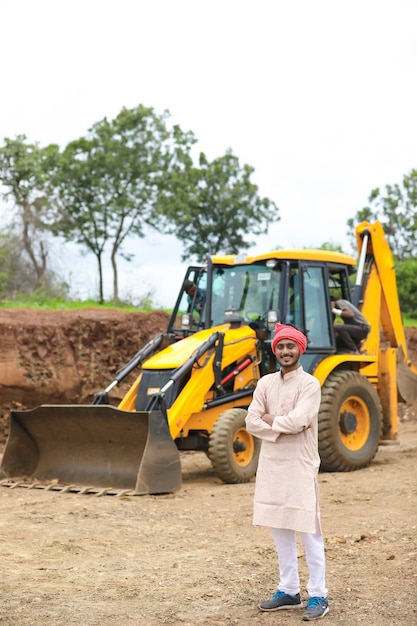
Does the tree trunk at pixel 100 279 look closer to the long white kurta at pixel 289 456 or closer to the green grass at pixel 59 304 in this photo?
the green grass at pixel 59 304

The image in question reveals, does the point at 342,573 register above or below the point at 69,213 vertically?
below

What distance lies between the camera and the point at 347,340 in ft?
42.6

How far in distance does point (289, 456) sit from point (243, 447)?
600cm

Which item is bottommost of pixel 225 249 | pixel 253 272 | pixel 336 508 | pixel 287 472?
pixel 336 508

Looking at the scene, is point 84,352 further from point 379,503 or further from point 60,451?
point 379,503

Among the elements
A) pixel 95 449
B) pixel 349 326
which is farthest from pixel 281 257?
pixel 95 449

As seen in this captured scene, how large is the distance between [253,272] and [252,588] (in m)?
6.65

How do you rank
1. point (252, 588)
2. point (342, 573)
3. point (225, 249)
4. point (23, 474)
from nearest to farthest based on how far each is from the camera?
point (252, 588)
point (342, 573)
point (23, 474)
point (225, 249)

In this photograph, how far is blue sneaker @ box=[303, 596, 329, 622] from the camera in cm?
536

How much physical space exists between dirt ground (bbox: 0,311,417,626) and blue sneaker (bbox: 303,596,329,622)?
0.19 feet

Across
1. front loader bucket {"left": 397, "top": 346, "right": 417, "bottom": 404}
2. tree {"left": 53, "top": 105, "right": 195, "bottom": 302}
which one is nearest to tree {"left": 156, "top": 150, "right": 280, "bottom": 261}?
tree {"left": 53, "top": 105, "right": 195, "bottom": 302}

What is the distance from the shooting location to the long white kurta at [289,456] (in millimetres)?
5395

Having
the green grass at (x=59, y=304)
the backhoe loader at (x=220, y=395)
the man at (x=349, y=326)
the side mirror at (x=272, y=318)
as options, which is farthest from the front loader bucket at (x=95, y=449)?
the green grass at (x=59, y=304)

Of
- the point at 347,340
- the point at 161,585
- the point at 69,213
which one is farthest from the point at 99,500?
the point at 69,213
